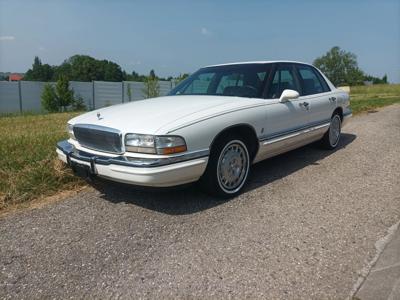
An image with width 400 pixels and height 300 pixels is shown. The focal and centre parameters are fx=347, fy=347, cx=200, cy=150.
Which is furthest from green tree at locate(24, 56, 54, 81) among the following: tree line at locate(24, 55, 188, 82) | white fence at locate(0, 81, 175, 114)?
white fence at locate(0, 81, 175, 114)

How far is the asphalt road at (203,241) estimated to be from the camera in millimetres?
2295

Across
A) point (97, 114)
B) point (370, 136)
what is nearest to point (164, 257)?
point (97, 114)

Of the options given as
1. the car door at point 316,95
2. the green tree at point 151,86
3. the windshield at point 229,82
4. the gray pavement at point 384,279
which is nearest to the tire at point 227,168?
the windshield at point 229,82

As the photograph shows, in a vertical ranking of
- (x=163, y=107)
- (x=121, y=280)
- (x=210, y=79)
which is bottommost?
(x=121, y=280)

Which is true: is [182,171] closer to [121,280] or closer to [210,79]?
[121,280]

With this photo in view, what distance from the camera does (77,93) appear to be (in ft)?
98.0

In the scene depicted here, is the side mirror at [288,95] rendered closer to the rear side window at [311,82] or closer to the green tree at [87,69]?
the rear side window at [311,82]

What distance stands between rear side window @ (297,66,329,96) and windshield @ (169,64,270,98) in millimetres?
866

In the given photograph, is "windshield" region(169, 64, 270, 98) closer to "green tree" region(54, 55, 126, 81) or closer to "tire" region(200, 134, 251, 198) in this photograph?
"tire" region(200, 134, 251, 198)

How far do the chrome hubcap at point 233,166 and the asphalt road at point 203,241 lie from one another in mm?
175

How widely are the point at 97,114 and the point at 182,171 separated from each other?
4.33ft

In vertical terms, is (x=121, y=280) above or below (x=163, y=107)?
below

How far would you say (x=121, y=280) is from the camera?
7.73ft

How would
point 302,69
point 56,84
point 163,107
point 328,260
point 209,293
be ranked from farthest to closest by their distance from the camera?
point 56,84 → point 302,69 → point 163,107 → point 328,260 → point 209,293
